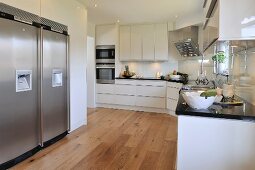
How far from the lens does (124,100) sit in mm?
6004

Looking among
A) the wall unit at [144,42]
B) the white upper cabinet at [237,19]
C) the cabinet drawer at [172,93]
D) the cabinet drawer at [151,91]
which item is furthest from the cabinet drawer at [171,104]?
the white upper cabinet at [237,19]

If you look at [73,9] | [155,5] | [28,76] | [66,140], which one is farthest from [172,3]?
[66,140]

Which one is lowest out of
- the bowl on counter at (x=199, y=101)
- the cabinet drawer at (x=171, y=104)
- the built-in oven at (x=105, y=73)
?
the cabinet drawer at (x=171, y=104)

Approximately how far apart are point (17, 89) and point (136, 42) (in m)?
4.02

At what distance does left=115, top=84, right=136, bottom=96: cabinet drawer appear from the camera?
5.90 meters

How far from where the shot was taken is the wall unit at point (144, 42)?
5.77 metres

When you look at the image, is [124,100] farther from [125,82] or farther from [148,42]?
[148,42]

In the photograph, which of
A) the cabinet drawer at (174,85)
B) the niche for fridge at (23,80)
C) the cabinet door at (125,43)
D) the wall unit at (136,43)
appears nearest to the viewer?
the niche for fridge at (23,80)

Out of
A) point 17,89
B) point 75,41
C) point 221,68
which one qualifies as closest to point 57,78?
point 17,89

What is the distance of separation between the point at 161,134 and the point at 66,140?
1678 mm

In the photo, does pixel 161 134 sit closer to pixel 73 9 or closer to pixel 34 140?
pixel 34 140

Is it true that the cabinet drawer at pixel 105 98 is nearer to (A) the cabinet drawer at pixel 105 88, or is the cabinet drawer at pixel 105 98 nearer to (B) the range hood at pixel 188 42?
(A) the cabinet drawer at pixel 105 88

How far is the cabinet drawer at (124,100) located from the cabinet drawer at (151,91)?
270 millimetres

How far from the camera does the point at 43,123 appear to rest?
9.97 ft
